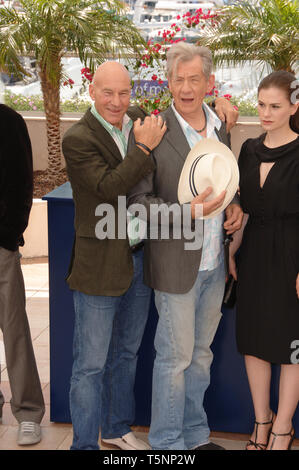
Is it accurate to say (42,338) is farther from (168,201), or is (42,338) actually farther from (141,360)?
(168,201)

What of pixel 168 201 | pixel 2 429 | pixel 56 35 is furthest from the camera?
pixel 56 35

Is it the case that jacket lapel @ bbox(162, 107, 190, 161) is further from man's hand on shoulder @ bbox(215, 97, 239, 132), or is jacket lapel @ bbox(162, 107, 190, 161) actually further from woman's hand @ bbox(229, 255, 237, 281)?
woman's hand @ bbox(229, 255, 237, 281)

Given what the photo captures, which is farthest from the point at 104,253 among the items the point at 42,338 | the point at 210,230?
the point at 42,338

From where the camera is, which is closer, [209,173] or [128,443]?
[209,173]

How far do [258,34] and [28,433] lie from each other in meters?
6.64

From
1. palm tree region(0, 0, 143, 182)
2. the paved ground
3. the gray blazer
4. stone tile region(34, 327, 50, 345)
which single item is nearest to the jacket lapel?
the gray blazer

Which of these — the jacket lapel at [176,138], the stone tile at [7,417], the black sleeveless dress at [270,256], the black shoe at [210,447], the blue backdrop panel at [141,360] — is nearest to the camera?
the jacket lapel at [176,138]

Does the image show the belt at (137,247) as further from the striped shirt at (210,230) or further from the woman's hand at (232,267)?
the woman's hand at (232,267)

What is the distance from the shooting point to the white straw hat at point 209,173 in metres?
2.50

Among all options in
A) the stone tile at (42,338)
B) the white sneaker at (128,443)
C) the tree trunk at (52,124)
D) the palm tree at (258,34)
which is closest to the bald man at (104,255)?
the white sneaker at (128,443)

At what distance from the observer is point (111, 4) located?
8.27 metres

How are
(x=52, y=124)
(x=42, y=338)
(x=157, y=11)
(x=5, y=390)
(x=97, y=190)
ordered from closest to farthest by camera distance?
1. (x=97, y=190)
2. (x=5, y=390)
3. (x=42, y=338)
4. (x=52, y=124)
5. (x=157, y=11)

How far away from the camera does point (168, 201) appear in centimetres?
256

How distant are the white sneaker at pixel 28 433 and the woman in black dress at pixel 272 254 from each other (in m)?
1.09
